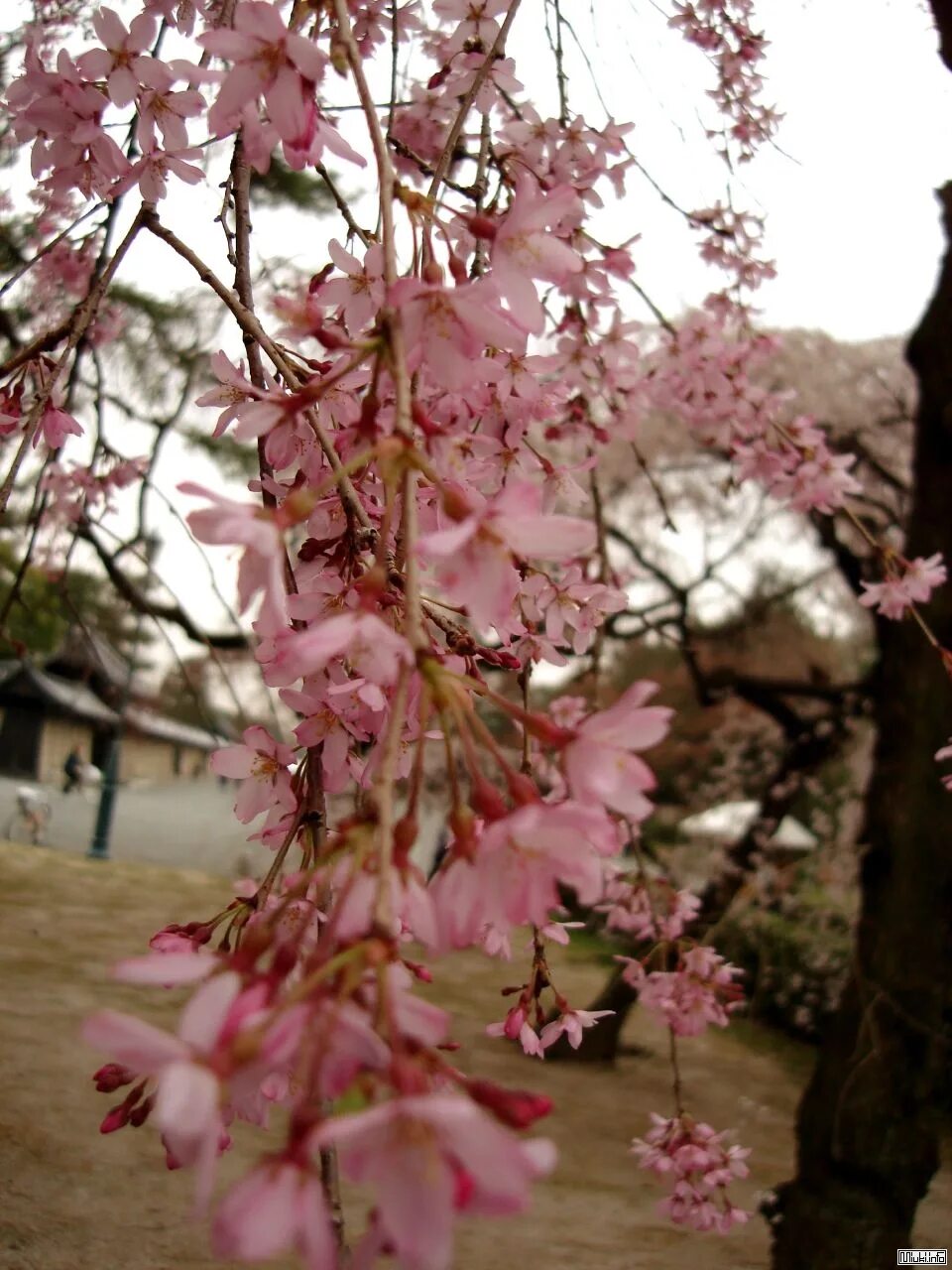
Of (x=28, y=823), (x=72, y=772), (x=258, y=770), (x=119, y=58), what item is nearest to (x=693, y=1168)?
(x=258, y=770)

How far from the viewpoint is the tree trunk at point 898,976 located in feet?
7.43

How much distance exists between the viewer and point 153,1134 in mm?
2652

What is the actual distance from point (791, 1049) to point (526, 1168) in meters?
6.20

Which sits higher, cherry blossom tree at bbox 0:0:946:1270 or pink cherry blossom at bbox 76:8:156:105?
pink cherry blossom at bbox 76:8:156:105

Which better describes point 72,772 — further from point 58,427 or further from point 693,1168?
point 58,427

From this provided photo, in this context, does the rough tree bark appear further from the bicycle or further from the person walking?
the person walking

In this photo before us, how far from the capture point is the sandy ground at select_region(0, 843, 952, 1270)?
2.11m

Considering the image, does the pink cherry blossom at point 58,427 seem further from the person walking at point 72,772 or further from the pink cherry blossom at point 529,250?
the person walking at point 72,772

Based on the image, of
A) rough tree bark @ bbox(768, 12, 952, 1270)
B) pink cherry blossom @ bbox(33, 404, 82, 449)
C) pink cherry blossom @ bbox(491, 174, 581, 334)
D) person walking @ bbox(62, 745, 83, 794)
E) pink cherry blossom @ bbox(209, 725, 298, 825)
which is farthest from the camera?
person walking @ bbox(62, 745, 83, 794)

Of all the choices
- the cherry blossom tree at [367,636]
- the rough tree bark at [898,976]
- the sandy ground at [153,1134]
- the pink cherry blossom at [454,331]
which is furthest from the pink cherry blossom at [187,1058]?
the rough tree bark at [898,976]

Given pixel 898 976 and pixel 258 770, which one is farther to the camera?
pixel 898 976

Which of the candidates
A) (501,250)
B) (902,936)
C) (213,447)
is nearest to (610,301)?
(501,250)

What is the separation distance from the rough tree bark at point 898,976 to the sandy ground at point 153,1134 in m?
0.54

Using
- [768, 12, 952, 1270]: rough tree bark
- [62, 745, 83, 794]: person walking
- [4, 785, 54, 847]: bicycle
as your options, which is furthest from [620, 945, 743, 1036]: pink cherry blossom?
[62, 745, 83, 794]: person walking
